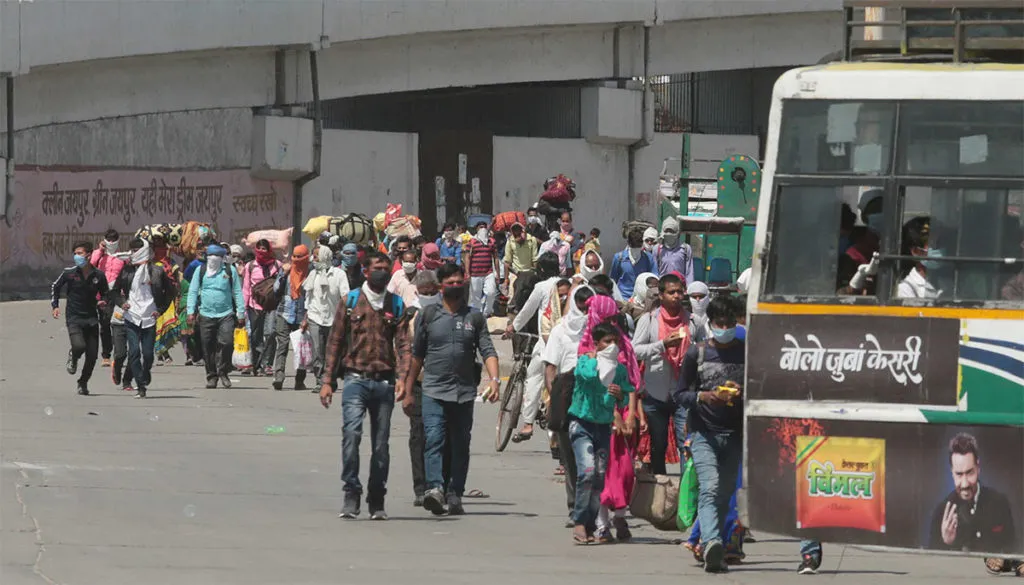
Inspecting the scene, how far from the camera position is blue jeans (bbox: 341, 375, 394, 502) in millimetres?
14359

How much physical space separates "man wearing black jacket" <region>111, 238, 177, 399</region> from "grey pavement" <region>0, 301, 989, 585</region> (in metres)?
1.38

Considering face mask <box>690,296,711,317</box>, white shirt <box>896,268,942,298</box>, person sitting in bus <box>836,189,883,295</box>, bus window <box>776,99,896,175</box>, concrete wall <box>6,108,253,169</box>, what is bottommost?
face mask <box>690,296,711,317</box>

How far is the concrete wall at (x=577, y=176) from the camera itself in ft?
157

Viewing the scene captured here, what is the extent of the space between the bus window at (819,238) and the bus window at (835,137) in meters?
0.12

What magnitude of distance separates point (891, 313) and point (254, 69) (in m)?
31.6

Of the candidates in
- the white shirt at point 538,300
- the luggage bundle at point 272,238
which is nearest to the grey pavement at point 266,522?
the white shirt at point 538,300

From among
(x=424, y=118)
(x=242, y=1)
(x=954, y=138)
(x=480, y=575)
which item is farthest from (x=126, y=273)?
(x=424, y=118)

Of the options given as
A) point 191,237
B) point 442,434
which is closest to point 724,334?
point 442,434

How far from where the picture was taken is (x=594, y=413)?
1354 cm

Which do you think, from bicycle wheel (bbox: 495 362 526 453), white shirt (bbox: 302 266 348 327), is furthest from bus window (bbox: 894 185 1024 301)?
white shirt (bbox: 302 266 348 327)

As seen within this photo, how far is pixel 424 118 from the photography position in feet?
167

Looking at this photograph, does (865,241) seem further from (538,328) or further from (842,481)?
(538,328)

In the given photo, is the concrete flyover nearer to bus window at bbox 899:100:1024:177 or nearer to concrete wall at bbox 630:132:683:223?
concrete wall at bbox 630:132:683:223

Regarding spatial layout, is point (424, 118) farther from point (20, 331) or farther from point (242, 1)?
point (20, 331)
